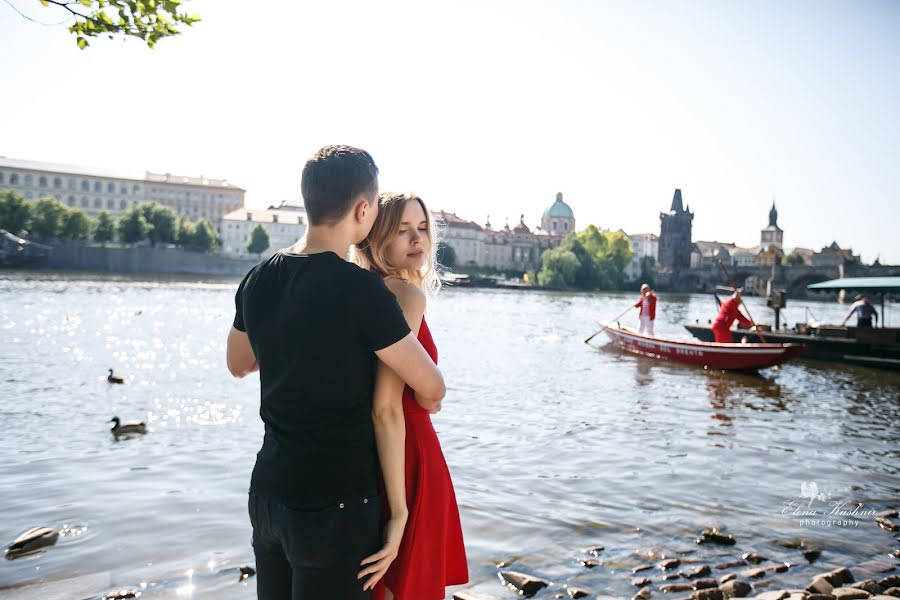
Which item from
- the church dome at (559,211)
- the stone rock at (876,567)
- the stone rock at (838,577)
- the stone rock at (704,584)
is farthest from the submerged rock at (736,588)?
the church dome at (559,211)

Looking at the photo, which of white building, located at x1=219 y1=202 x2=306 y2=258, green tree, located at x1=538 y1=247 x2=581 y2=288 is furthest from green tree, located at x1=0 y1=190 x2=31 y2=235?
green tree, located at x1=538 y1=247 x2=581 y2=288

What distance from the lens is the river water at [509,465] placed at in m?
6.48

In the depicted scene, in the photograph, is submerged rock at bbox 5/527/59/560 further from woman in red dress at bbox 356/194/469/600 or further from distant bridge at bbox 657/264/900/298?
distant bridge at bbox 657/264/900/298

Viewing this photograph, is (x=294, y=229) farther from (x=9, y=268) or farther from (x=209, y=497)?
(x=209, y=497)

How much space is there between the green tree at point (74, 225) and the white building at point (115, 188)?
17.9m

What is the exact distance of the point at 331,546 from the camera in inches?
96.0

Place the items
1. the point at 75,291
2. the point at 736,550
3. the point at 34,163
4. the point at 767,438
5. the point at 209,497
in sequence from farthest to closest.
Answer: the point at 34,163 → the point at 75,291 → the point at 767,438 → the point at 209,497 → the point at 736,550

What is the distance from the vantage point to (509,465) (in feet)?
32.9

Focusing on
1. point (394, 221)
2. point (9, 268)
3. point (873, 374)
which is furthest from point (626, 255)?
point (394, 221)

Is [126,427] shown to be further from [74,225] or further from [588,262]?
[588,262]

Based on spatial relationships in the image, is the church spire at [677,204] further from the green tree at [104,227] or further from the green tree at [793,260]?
the green tree at [104,227]

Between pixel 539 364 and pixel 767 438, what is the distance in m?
11.0

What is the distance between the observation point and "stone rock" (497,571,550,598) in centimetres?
579

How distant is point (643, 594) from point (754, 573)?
3.71 ft
